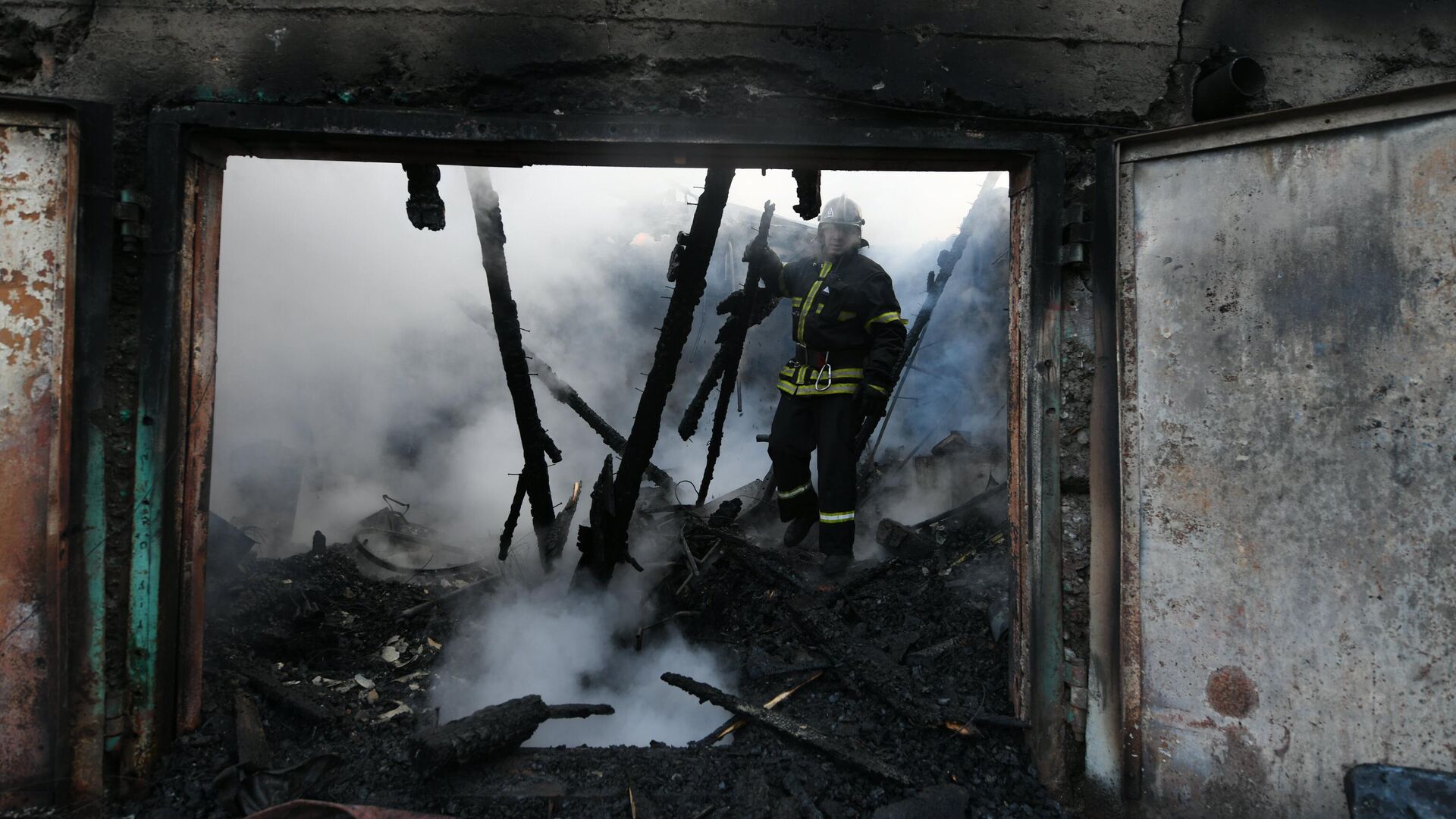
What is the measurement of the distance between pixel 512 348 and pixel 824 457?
7.45 ft

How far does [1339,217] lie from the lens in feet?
7.70

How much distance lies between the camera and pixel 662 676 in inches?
147

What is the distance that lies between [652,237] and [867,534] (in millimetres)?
7646

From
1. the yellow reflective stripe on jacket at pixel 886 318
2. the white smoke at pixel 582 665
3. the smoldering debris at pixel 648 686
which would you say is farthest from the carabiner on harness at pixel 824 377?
the white smoke at pixel 582 665

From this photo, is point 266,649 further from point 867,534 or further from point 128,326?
point 867,534

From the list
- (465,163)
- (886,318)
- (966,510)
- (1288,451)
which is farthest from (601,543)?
(1288,451)

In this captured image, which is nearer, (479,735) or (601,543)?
(479,735)

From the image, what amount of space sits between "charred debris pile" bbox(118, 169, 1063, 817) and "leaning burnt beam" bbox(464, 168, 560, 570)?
2cm

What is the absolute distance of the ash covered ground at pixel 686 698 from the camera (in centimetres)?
270

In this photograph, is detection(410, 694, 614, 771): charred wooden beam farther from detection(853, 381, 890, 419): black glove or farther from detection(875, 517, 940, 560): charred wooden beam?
detection(875, 517, 940, 560): charred wooden beam

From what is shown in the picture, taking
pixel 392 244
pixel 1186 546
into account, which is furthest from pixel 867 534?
pixel 392 244

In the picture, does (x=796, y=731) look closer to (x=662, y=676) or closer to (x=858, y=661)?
(x=858, y=661)

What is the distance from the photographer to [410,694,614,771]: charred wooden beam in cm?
277

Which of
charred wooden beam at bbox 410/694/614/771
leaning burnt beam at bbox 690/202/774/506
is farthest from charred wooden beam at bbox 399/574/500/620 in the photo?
charred wooden beam at bbox 410/694/614/771
